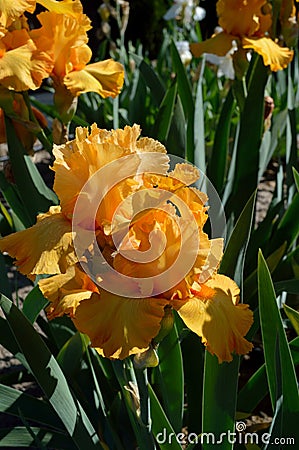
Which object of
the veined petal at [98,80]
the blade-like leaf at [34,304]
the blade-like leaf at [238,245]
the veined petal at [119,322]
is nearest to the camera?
the veined petal at [119,322]

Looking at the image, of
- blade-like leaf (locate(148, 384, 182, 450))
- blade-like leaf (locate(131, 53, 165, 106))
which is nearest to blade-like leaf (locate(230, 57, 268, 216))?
blade-like leaf (locate(131, 53, 165, 106))

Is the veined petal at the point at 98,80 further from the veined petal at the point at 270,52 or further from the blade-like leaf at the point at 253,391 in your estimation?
the blade-like leaf at the point at 253,391

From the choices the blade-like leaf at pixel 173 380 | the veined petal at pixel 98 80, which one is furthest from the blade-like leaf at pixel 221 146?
the blade-like leaf at pixel 173 380

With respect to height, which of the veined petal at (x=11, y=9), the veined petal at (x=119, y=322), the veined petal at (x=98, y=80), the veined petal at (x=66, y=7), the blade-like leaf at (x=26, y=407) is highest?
the veined petal at (x=11, y=9)

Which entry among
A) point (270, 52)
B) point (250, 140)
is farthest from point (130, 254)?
point (250, 140)

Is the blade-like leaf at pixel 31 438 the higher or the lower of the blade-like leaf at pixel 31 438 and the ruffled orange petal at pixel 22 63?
the lower

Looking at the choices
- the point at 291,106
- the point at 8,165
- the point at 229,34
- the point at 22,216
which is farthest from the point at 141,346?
the point at 291,106

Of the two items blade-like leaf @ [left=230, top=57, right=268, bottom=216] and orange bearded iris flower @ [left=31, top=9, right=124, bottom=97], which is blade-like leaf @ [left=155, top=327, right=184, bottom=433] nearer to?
orange bearded iris flower @ [left=31, top=9, right=124, bottom=97]

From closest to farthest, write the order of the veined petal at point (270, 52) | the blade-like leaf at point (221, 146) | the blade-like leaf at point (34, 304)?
the blade-like leaf at point (34, 304) → the veined petal at point (270, 52) → the blade-like leaf at point (221, 146)
